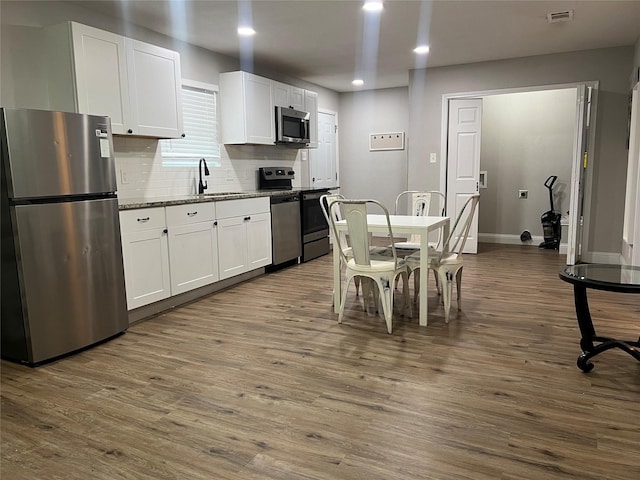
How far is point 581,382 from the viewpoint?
2.44 meters

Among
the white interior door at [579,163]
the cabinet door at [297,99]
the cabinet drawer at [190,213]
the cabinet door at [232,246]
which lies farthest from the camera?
the cabinet door at [297,99]

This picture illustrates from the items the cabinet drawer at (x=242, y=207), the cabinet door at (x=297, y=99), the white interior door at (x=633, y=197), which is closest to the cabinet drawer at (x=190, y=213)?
the cabinet drawer at (x=242, y=207)

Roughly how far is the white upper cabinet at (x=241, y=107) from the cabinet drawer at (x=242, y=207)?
80 cm

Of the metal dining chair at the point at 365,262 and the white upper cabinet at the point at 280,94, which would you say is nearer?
the metal dining chair at the point at 365,262

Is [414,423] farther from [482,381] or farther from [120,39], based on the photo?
[120,39]

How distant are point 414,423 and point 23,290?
2347mm

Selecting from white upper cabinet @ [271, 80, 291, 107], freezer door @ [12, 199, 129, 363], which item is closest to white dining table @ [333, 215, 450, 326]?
freezer door @ [12, 199, 129, 363]

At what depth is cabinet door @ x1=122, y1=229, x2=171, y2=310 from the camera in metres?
3.38

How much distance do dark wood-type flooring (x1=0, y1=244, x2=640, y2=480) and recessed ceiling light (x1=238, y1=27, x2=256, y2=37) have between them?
8.80ft

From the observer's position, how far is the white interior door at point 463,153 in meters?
6.01

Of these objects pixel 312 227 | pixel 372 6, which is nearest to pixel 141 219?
pixel 372 6

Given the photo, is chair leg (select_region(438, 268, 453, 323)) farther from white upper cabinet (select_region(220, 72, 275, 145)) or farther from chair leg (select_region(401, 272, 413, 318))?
white upper cabinet (select_region(220, 72, 275, 145))

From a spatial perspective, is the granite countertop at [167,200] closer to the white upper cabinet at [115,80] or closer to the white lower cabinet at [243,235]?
the white lower cabinet at [243,235]

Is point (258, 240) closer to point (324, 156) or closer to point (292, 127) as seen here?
point (292, 127)
